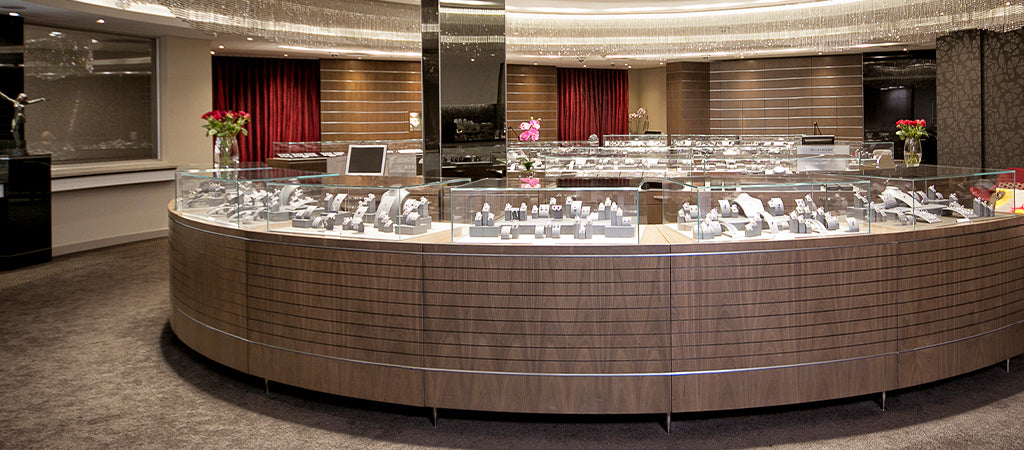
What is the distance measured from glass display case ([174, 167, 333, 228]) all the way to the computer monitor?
8.34 feet

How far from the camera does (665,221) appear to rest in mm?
4332

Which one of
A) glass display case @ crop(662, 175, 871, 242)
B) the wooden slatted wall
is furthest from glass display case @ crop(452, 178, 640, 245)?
the wooden slatted wall

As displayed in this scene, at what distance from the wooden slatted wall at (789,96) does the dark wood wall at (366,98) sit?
665cm

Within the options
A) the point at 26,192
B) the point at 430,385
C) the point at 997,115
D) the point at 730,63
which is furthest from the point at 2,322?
the point at 730,63

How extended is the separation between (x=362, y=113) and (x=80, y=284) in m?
8.54

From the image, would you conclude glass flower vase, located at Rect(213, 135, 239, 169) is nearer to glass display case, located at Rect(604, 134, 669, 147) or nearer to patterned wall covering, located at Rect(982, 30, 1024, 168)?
glass display case, located at Rect(604, 134, 669, 147)

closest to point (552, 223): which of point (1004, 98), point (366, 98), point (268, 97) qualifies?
point (1004, 98)

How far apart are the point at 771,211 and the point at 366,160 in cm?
534

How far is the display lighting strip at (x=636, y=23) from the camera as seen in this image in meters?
8.79

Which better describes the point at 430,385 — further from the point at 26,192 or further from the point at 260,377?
the point at 26,192

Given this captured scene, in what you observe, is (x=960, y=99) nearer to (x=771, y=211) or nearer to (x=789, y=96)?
(x=789, y=96)

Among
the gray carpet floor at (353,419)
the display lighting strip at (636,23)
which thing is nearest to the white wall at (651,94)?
the display lighting strip at (636,23)

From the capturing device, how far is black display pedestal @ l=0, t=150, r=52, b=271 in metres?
8.13

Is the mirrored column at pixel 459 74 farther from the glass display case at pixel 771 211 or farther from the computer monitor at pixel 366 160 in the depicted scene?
the glass display case at pixel 771 211
